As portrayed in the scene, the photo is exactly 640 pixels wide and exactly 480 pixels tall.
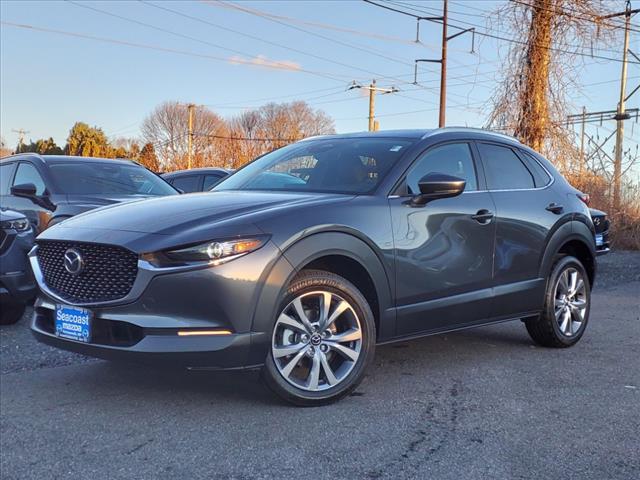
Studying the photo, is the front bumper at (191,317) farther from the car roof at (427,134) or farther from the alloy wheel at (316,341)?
the car roof at (427,134)

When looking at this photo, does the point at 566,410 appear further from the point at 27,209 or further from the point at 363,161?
the point at 27,209

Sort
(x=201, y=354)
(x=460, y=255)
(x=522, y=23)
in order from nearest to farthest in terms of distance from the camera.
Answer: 1. (x=201, y=354)
2. (x=460, y=255)
3. (x=522, y=23)

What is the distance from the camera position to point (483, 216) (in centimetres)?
504

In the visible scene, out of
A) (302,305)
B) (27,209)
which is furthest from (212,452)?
(27,209)

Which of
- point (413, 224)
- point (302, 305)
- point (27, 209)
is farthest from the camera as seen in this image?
point (27, 209)

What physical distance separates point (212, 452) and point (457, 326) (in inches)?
85.0

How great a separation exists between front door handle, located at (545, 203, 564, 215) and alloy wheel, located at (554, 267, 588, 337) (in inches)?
20.2

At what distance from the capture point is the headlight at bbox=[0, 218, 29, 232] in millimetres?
6187

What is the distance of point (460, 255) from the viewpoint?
4.84 m

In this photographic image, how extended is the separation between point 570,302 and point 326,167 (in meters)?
2.52

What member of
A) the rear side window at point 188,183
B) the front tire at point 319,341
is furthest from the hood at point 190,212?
the rear side window at point 188,183

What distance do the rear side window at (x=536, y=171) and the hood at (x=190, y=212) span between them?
212cm

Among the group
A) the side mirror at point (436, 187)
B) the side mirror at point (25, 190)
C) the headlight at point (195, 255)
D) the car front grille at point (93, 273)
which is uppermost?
the side mirror at point (436, 187)

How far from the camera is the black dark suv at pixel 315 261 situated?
145 inches
